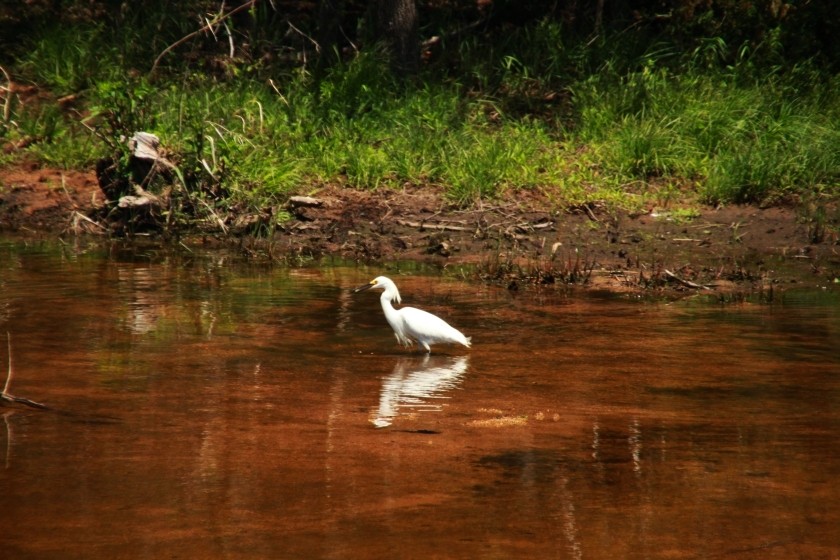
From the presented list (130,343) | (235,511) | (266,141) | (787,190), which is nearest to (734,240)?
(787,190)

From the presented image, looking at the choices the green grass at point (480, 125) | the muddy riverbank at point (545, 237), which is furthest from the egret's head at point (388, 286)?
the green grass at point (480, 125)

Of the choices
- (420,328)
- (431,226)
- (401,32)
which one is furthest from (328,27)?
(420,328)

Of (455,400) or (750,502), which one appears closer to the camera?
(750,502)

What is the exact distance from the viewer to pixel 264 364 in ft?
23.7

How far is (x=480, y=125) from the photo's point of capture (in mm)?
13852

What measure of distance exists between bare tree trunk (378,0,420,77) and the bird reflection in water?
7.99 metres

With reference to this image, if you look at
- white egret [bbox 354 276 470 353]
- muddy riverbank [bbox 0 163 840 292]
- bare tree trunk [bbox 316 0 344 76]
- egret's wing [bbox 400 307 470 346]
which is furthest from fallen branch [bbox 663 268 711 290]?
bare tree trunk [bbox 316 0 344 76]

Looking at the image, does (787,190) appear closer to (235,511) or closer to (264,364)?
(264,364)

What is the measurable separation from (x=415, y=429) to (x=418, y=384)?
105cm

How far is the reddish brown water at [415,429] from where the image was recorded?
462cm

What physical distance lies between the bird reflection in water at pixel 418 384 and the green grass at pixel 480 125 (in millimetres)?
4584

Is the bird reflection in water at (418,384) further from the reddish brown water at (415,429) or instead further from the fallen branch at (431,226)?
the fallen branch at (431,226)

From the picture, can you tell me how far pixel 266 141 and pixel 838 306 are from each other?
6.27 meters

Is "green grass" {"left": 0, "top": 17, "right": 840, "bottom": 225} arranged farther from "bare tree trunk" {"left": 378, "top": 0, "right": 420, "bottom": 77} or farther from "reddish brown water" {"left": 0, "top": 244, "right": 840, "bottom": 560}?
"reddish brown water" {"left": 0, "top": 244, "right": 840, "bottom": 560}
